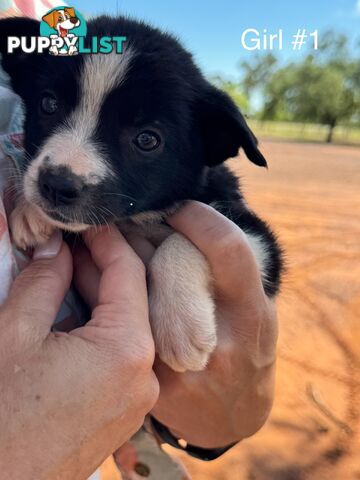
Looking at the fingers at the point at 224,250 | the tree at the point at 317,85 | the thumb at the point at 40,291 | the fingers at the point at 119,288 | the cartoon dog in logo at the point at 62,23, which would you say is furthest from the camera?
the tree at the point at 317,85

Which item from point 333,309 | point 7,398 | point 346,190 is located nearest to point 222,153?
point 7,398

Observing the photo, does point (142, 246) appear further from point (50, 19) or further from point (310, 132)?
point (310, 132)

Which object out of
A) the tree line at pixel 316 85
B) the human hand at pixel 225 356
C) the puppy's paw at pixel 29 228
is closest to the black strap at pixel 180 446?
the human hand at pixel 225 356

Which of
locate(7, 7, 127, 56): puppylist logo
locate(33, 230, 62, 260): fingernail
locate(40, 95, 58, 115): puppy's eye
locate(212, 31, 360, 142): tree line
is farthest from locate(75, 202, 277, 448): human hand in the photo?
locate(212, 31, 360, 142): tree line

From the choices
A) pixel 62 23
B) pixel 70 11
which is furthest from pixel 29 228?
pixel 70 11

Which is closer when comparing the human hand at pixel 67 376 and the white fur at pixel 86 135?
the human hand at pixel 67 376

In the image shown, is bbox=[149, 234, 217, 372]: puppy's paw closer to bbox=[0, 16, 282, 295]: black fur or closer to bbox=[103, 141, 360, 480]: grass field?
bbox=[0, 16, 282, 295]: black fur

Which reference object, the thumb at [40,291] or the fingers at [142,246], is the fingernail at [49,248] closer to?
the thumb at [40,291]
